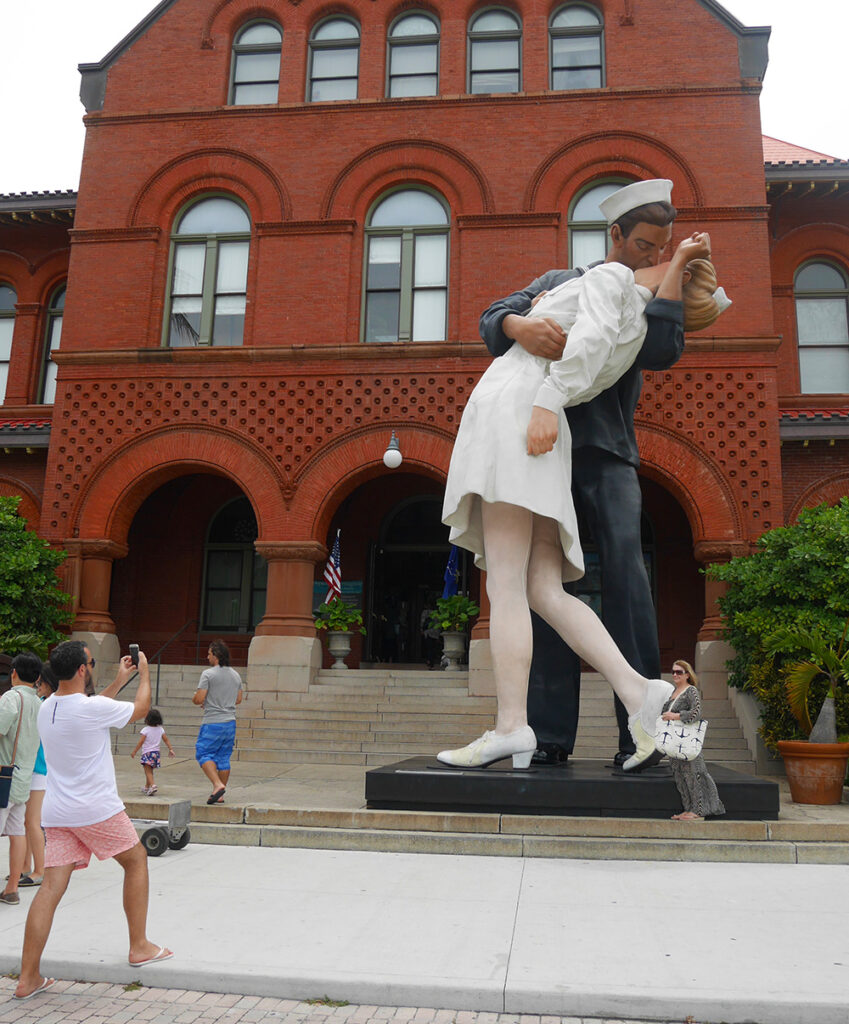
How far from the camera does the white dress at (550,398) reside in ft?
21.6

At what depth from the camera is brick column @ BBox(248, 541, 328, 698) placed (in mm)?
15697

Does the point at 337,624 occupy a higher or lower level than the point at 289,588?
lower

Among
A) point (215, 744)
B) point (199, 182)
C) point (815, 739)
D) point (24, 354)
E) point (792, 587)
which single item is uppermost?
point (199, 182)

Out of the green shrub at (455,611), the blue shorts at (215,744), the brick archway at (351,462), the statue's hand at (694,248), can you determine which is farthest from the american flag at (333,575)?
the statue's hand at (694,248)

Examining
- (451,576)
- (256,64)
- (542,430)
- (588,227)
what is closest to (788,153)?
(588,227)

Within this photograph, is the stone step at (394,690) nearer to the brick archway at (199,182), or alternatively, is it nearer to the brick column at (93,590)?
the brick column at (93,590)

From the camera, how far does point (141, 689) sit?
4430mm

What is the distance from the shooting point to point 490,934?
451 centimetres

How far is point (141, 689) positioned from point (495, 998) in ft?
6.81

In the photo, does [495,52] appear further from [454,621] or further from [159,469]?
[454,621]

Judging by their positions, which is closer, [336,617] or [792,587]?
[792,587]

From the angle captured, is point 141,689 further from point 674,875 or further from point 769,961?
point 674,875

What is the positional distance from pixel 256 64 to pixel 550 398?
15.5 meters

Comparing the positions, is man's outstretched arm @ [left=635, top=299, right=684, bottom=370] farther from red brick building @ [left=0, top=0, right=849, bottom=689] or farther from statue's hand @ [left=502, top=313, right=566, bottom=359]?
red brick building @ [left=0, top=0, right=849, bottom=689]
